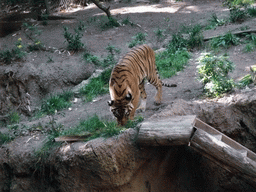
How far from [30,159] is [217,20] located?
8.32 metres

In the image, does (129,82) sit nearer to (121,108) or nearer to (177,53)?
(121,108)

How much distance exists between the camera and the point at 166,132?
4359 millimetres

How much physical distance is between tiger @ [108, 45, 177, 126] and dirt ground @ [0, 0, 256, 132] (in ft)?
1.93

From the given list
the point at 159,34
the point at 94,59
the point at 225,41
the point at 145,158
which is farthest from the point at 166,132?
the point at 159,34

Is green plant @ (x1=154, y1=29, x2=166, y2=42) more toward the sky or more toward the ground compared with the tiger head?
more toward the ground

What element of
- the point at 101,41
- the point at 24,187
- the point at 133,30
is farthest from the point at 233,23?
the point at 24,187

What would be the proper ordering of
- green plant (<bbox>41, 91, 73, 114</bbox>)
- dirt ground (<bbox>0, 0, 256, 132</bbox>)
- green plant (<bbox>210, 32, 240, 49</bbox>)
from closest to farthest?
dirt ground (<bbox>0, 0, 256, 132</bbox>)
green plant (<bbox>41, 91, 73, 114</bbox>)
green plant (<bbox>210, 32, 240, 49</bbox>)

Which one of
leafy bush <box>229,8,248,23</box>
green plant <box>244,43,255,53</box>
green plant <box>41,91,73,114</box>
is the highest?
leafy bush <box>229,8,248,23</box>

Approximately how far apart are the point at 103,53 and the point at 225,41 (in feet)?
13.0

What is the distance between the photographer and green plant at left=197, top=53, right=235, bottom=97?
609 centimetres

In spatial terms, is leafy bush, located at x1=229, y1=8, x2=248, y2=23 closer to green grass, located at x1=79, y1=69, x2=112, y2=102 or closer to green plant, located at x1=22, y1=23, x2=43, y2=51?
green grass, located at x1=79, y1=69, x2=112, y2=102

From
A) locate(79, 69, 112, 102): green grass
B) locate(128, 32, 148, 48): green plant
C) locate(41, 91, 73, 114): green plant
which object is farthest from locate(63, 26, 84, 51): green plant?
locate(41, 91, 73, 114): green plant

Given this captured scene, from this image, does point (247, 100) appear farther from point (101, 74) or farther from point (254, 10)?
point (254, 10)

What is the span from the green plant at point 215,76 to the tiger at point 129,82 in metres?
1.05
